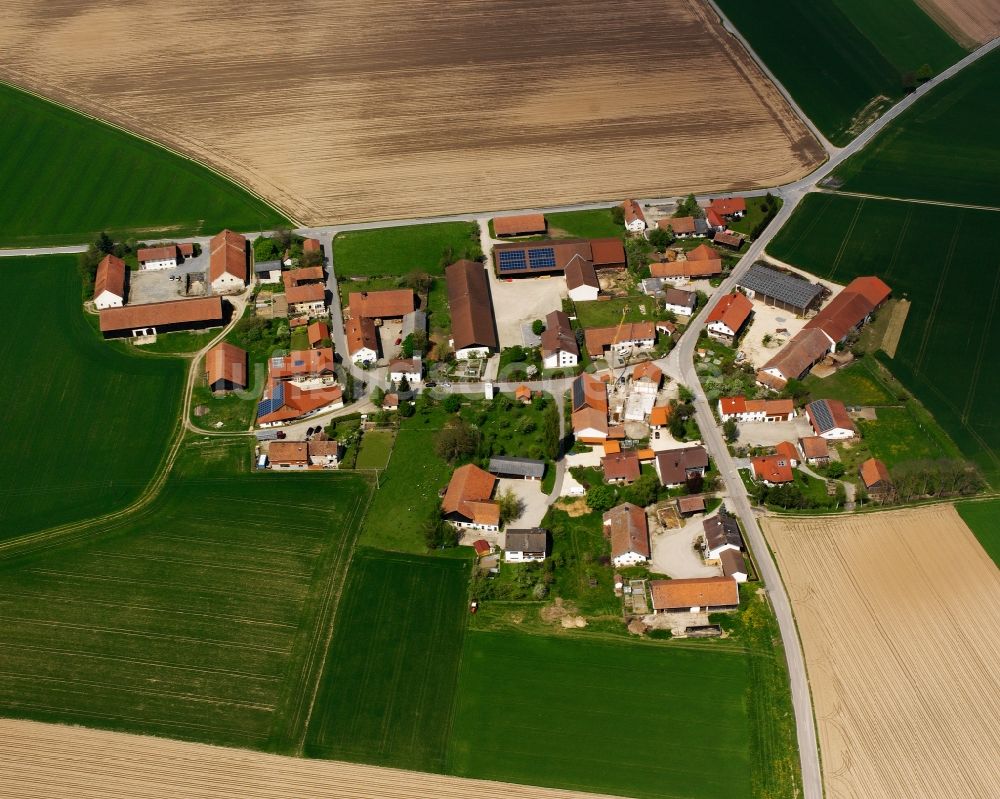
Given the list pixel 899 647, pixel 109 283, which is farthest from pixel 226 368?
pixel 899 647

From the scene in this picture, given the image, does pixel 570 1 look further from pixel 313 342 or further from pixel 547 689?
pixel 547 689

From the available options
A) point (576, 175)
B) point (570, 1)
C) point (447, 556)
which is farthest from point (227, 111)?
point (447, 556)

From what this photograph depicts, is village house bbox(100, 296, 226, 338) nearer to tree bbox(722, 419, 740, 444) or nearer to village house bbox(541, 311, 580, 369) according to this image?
village house bbox(541, 311, 580, 369)

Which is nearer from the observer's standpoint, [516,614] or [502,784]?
[502,784]

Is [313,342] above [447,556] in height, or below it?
above

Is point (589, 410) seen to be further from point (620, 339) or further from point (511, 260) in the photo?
point (511, 260)

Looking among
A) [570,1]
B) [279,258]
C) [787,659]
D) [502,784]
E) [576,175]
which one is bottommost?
[502,784]

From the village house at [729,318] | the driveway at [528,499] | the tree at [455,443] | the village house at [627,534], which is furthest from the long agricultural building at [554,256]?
the village house at [627,534]

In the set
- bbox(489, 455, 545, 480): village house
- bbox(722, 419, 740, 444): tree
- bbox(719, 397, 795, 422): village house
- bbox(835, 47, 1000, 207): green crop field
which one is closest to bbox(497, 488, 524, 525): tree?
bbox(489, 455, 545, 480): village house
